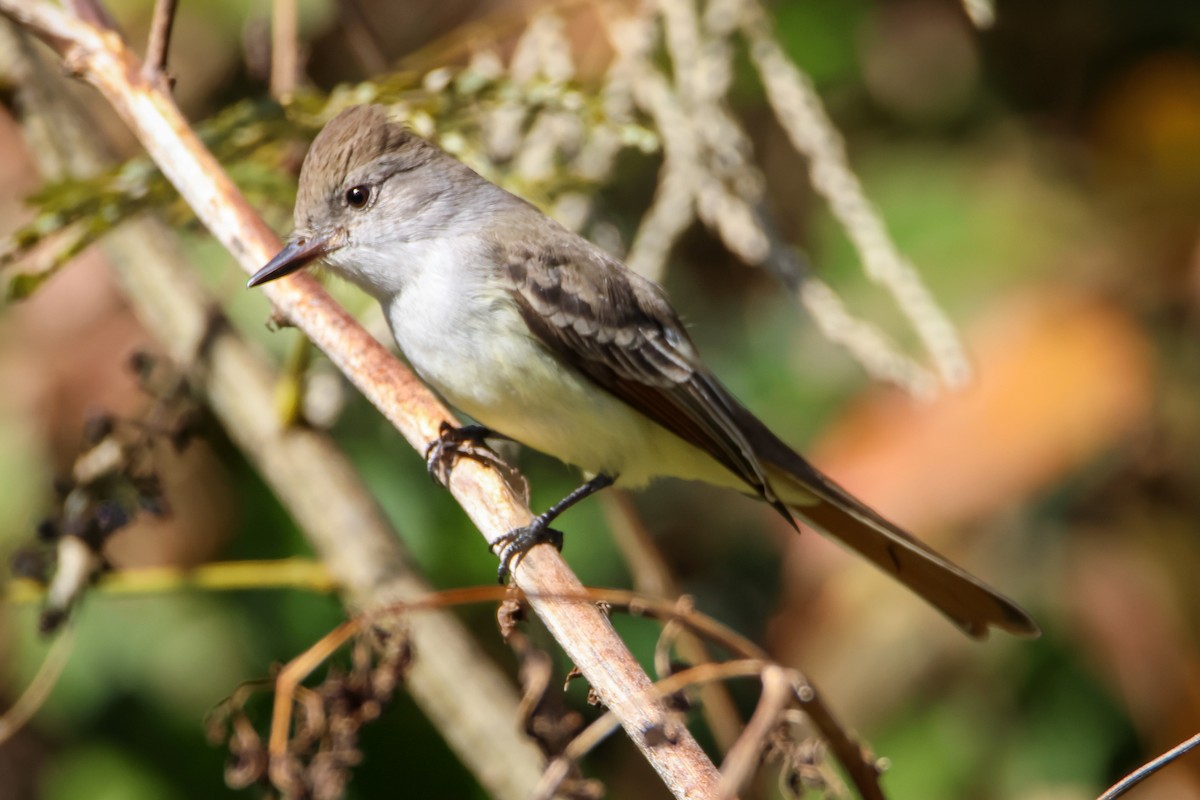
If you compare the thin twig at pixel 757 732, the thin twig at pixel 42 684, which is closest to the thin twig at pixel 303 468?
the thin twig at pixel 42 684

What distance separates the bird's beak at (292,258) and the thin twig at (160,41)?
13.2 inches

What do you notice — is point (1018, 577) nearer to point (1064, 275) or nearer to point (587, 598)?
point (1064, 275)

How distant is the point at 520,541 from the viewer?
7.01 ft

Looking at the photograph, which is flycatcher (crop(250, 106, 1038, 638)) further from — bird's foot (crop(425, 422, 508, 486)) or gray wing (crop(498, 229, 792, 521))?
bird's foot (crop(425, 422, 508, 486))

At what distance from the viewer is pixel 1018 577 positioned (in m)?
3.21

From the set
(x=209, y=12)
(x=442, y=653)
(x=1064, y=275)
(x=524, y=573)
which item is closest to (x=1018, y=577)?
(x=1064, y=275)

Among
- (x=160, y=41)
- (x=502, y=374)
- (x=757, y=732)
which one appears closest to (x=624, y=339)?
(x=502, y=374)

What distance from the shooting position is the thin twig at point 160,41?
7.03ft

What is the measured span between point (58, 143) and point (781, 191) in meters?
2.42

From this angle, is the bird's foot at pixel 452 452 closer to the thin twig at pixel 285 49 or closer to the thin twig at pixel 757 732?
the thin twig at pixel 285 49

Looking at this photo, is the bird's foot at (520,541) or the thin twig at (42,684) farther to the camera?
the thin twig at (42,684)

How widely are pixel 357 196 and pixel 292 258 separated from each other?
47cm

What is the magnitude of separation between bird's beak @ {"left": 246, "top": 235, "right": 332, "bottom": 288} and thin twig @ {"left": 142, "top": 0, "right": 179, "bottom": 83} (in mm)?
335

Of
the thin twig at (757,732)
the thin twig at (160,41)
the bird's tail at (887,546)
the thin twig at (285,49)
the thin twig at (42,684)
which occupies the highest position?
the thin twig at (285,49)
